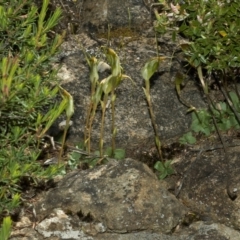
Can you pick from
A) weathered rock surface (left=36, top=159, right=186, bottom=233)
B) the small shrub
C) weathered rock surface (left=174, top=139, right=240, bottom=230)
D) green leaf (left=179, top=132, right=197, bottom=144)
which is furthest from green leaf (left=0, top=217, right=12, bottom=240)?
green leaf (left=179, top=132, right=197, bottom=144)

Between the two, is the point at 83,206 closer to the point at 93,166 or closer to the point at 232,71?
the point at 93,166

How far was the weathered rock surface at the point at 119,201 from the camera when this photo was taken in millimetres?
3572

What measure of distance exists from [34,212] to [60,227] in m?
0.17

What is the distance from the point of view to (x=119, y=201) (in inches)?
142

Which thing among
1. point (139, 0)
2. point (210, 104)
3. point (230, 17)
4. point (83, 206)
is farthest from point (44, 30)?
point (139, 0)

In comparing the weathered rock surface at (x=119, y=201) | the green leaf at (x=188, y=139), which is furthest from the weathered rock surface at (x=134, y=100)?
the weathered rock surface at (x=119, y=201)

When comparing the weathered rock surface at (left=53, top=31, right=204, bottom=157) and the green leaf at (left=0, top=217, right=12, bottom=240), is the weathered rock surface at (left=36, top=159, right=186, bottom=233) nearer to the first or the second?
the weathered rock surface at (left=53, top=31, right=204, bottom=157)

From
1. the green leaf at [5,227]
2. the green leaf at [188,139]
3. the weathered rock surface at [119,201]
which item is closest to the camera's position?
the green leaf at [5,227]

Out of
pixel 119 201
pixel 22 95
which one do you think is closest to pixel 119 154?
pixel 119 201

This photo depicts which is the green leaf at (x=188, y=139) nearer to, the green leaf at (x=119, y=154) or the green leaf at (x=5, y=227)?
the green leaf at (x=119, y=154)

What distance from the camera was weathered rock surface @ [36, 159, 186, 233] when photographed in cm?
357

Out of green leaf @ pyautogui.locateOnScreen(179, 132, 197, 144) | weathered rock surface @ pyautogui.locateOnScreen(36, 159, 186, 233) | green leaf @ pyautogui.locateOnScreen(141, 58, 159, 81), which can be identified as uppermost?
green leaf @ pyautogui.locateOnScreen(141, 58, 159, 81)

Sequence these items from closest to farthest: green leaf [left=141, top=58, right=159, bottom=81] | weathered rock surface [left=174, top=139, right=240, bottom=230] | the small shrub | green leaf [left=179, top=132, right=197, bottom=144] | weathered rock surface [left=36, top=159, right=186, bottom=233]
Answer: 1. the small shrub
2. weathered rock surface [left=36, top=159, right=186, bottom=233]
3. weathered rock surface [left=174, top=139, right=240, bottom=230]
4. green leaf [left=141, top=58, right=159, bottom=81]
5. green leaf [left=179, top=132, right=197, bottom=144]

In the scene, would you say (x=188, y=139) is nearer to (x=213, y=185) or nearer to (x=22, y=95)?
(x=213, y=185)
